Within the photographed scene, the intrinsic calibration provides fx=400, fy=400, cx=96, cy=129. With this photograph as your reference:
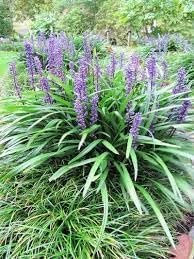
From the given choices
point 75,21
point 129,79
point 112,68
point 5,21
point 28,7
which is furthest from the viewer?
point 28,7

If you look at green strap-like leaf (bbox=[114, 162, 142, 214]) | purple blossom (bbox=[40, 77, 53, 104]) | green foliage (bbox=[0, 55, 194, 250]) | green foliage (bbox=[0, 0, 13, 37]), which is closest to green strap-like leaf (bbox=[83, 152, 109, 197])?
green foliage (bbox=[0, 55, 194, 250])

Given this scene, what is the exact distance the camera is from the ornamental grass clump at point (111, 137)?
8.74 feet

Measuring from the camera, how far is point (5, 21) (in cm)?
1877

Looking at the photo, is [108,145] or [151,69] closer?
[108,145]

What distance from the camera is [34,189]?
279 cm

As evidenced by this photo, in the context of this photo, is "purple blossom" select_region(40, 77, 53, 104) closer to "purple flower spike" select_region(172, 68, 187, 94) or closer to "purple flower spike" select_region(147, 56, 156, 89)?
"purple flower spike" select_region(147, 56, 156, 89)

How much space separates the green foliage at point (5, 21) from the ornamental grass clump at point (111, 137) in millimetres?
16296

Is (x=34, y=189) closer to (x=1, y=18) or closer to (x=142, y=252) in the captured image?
(x=142, y=252)

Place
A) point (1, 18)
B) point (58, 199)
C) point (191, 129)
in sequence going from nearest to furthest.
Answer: point (58, 199) < point (191, 129) < point (1, 18)

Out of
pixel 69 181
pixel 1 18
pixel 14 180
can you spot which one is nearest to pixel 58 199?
pixel 69 181

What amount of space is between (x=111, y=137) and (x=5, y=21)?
17268 mm

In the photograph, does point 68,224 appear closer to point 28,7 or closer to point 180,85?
point 180,85

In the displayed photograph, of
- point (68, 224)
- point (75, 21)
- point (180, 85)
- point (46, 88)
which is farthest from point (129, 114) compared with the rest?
point (75, 21)

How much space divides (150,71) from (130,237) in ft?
3.80
